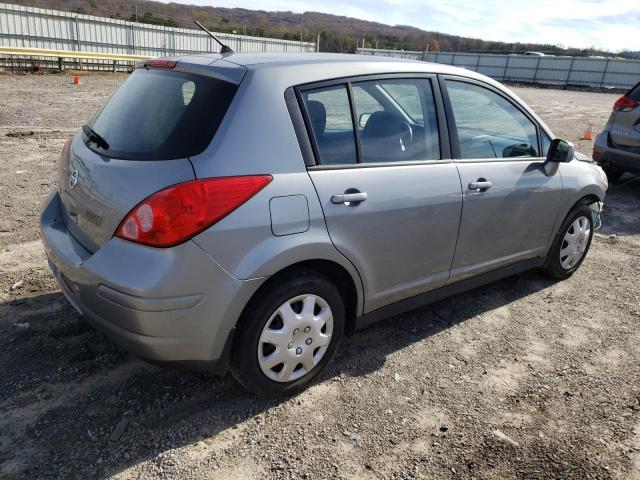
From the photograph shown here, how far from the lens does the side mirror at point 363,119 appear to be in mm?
2941

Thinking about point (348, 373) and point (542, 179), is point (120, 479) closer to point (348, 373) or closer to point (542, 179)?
point (348, 373)

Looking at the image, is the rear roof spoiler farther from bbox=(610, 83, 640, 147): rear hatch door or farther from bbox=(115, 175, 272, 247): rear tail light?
bbox=(610, 83, 640, 147): rear hatch door

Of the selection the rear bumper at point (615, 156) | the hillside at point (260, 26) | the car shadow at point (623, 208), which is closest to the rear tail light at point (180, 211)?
the car shadow at point (623, 208)

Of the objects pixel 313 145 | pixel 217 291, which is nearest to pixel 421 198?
pixel 313 145

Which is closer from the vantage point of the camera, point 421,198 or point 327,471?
point 327,471

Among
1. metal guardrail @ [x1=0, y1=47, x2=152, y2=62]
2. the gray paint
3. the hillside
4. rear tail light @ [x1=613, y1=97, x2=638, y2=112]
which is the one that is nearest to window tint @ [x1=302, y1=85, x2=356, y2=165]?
the gray paint

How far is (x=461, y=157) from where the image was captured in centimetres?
340

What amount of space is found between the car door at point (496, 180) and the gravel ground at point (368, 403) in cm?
56

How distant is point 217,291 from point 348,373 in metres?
1.18

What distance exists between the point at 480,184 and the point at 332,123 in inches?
46.8

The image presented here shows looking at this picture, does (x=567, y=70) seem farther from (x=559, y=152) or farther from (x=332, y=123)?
(x=332, y=123)

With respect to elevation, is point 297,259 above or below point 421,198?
below

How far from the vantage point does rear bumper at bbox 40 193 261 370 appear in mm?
2263

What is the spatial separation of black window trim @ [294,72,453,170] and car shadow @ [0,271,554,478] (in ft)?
4.12
